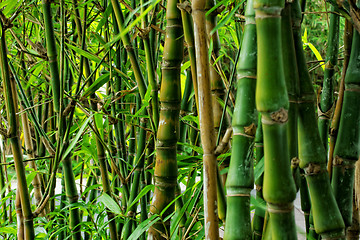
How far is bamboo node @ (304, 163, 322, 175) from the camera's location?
338 mm

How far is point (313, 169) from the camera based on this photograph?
1.11 ft

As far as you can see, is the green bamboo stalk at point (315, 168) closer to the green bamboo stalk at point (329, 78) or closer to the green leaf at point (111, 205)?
the green bamboo stalk at point (329, 78)

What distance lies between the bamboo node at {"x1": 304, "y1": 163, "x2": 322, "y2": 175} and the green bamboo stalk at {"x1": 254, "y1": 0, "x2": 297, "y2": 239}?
0.05 meters

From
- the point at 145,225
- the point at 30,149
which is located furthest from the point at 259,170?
the point at 30,149

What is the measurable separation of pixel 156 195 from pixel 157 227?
0.05 metres

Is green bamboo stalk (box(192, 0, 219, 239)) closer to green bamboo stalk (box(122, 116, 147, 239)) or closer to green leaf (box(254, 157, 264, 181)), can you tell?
green leaf (box(254, 157, 264, 181))

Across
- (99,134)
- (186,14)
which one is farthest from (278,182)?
(99,134)

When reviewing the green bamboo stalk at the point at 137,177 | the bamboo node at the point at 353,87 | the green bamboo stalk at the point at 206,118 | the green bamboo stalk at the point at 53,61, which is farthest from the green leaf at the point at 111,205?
the bamboo node at the point at 353,87

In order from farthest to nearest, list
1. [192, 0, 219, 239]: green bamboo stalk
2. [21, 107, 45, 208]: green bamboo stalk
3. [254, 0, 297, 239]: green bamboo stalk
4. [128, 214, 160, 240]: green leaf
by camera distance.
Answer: [21, 107, 45, 208]: green bamboo stalk < [128, 214, 160, 240]: green leaf < [192, 0, 219, 239]: green bamboo stalk < [254, 0, 297, 239]: green bamboo stalk

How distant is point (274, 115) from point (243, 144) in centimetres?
6

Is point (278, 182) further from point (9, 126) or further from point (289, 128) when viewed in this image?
point (9, 126)

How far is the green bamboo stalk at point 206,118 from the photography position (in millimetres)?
377

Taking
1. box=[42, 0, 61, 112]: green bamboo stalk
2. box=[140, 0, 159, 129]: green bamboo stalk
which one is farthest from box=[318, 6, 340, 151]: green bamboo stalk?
box=[42, 0, 61, 112]: green bamboo stalk

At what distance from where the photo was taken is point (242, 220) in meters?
0.34
